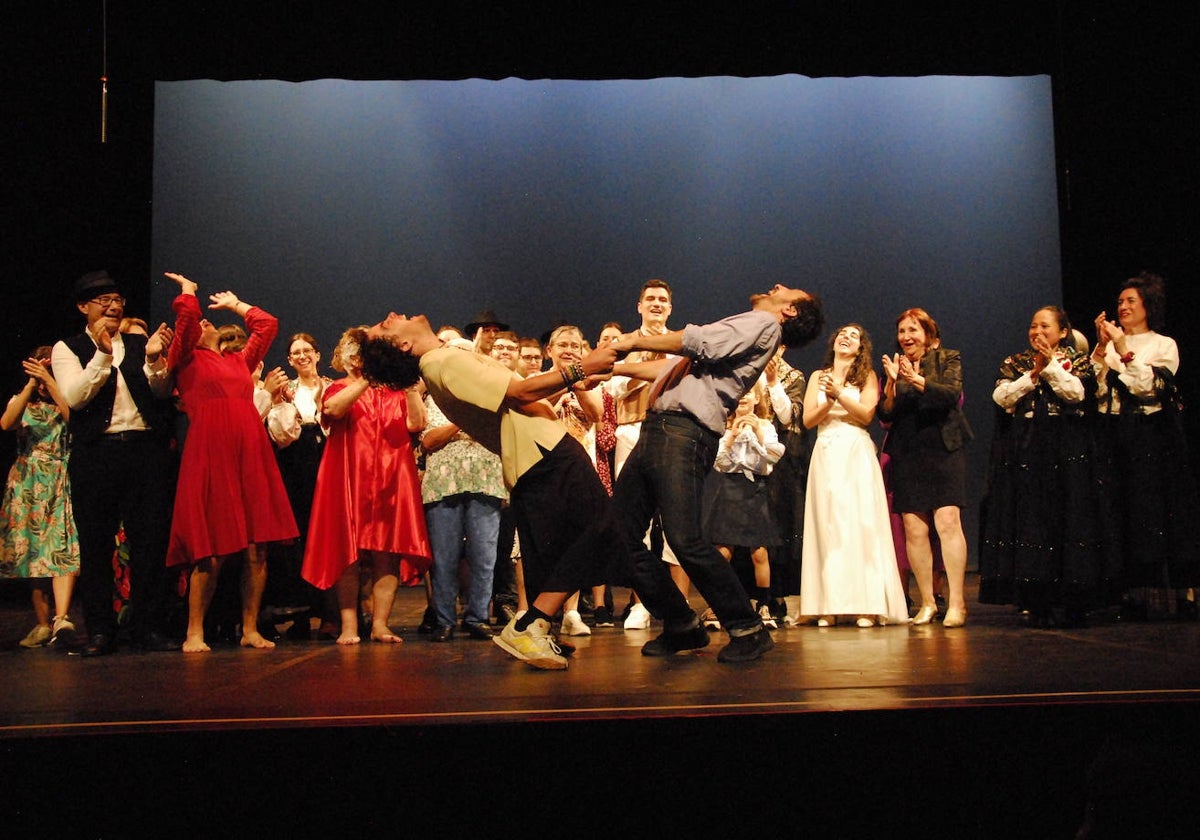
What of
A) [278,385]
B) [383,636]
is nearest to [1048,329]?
[383,636]

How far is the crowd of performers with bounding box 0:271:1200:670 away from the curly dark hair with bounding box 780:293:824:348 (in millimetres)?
11

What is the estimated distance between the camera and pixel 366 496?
482 cm

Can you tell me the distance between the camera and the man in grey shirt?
3807 mm

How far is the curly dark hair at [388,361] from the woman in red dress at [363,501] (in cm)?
82

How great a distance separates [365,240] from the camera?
7.87 metres

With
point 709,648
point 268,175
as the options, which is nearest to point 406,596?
point 268,175

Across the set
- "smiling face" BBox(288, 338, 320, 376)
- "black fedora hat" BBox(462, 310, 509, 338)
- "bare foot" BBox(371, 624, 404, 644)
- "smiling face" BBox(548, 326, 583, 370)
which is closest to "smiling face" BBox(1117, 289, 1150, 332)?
"smiling face" BBox(548, 326, 583, 370)

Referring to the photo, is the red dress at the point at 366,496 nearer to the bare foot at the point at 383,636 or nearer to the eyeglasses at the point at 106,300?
the bare foot at the point at 383,636

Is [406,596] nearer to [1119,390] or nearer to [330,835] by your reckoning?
[1119,390]

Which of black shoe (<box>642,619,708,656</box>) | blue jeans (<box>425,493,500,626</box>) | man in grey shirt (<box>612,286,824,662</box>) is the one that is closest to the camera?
man in grey shirt (<box>612,286,824,662</box>)

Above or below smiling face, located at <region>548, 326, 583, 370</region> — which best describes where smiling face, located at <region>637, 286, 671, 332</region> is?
above

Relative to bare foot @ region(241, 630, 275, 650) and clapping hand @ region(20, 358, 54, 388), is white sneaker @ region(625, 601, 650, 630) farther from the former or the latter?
clapping hand @ region(20, 358, 54, 388)

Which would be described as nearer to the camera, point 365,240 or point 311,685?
point 311,685

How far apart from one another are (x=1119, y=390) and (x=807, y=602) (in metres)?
1.88
